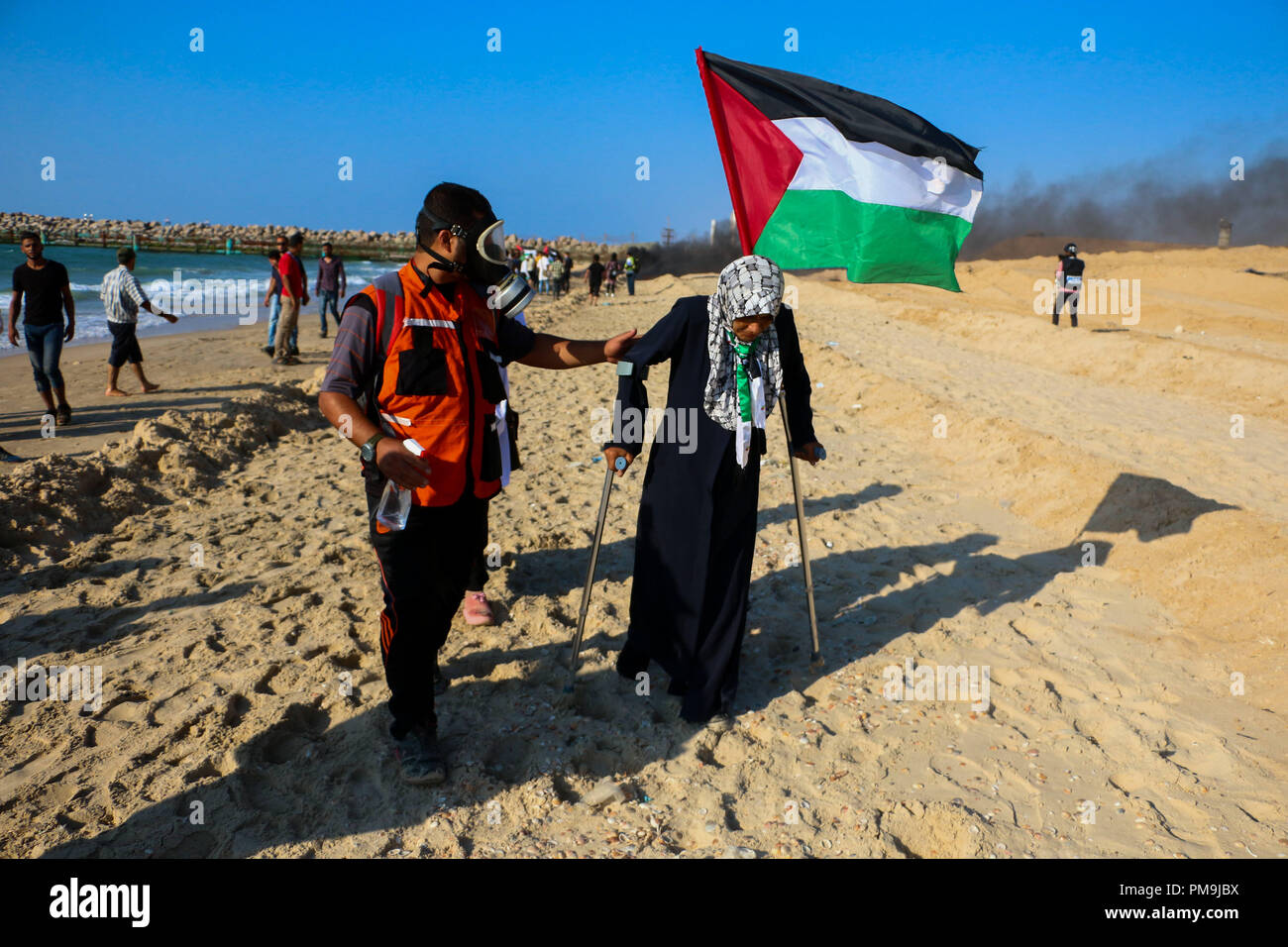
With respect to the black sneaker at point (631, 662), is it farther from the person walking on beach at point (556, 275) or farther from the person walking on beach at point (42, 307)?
the person walking on beach at point (556, 275)

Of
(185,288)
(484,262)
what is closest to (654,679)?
(484,262)

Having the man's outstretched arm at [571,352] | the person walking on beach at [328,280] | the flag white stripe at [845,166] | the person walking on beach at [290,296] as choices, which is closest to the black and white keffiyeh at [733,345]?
the man's outstretched arm at [571,352]

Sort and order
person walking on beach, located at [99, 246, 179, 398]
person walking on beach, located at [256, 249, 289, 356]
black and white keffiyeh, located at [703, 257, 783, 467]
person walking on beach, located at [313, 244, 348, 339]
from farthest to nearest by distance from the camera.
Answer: person walking on beach, located at [313, 244, 348, 339] → person walking on beach, located at [256, 249, 289, 356] → person walking on beach, located at [99, 246, 179, 398] → black and white keffiyeh, located at [703, 257, 783, 467]

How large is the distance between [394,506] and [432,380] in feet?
1.41

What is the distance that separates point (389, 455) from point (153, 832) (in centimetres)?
147

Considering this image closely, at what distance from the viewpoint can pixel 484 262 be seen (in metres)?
2.81

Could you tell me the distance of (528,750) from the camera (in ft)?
10.5

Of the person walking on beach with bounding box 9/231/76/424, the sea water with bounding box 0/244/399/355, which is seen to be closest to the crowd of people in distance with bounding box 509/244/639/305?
the sea water with bounding box 0/244/399/355

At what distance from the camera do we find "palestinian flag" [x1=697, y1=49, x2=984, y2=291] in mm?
3764

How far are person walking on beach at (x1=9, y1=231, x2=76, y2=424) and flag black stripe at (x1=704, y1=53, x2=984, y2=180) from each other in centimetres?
683

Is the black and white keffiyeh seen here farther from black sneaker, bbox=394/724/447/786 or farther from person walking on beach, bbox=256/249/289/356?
person walking on beach, bbox=256/249/289/356

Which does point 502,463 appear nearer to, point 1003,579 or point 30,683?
point 30,683

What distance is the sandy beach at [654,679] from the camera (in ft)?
9.29
